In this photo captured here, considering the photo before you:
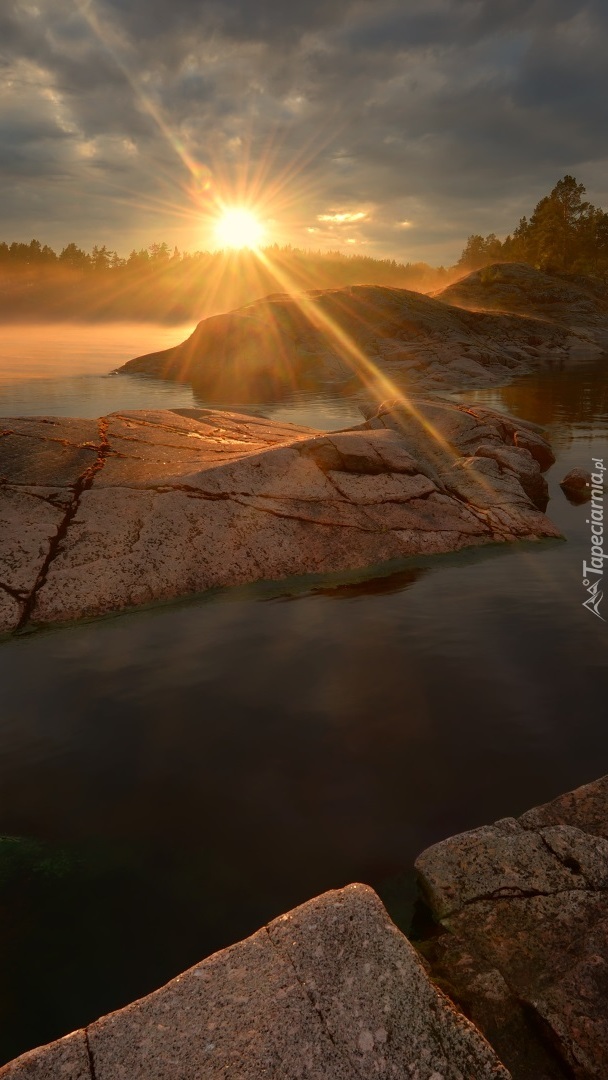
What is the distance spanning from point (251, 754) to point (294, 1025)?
2553mm

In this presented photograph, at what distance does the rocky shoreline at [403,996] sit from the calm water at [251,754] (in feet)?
2.24

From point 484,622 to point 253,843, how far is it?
377 centimetres

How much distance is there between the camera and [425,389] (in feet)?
94.1

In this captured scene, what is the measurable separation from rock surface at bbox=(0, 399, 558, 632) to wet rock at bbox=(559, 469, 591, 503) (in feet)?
5.06

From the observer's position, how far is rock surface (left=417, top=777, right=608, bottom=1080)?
259cm

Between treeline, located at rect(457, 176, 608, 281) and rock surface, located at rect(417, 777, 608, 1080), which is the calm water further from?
treeline, located at rect(457, 176, 608, 281)

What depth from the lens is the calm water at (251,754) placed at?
353 cm

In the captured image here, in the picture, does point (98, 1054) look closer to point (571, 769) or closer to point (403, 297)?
point (571, 769)

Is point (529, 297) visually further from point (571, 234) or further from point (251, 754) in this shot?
point (251, 754)

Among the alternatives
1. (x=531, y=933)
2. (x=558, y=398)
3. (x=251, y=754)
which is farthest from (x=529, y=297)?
(x=531, y=933)

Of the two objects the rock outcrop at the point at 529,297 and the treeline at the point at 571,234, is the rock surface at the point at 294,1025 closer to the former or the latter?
the rock outcrop at the point at 529,297

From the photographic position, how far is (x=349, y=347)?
37875 millimetres

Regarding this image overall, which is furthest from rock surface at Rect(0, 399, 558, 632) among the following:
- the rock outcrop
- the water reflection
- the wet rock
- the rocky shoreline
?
the rock outcrop

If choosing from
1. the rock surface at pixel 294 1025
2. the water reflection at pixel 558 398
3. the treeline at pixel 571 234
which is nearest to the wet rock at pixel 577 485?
the water reflection at pixel 558 398
